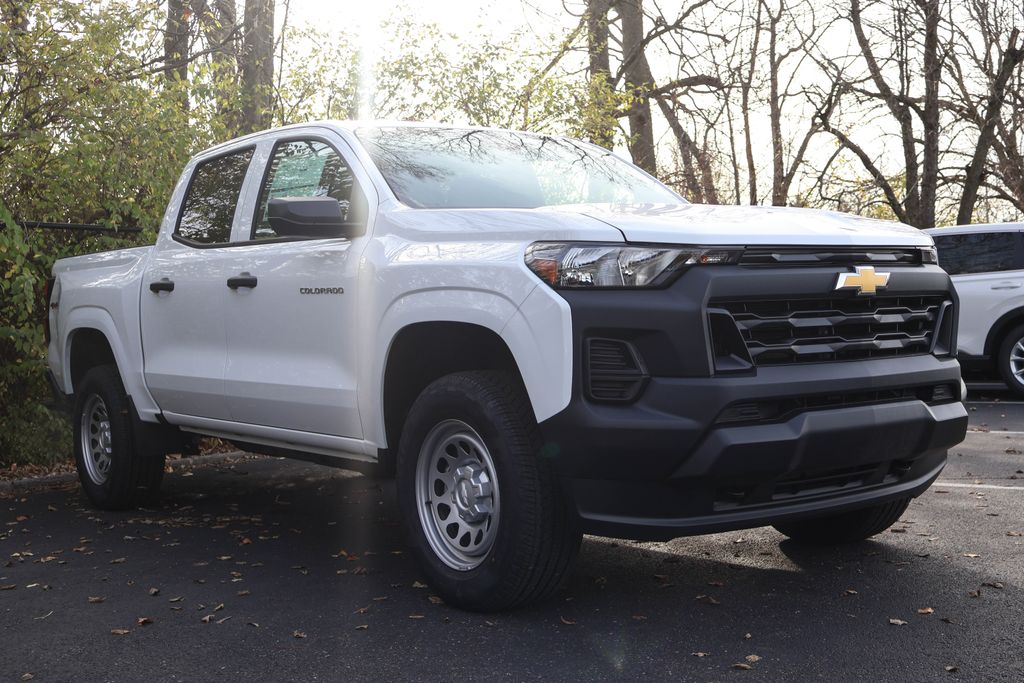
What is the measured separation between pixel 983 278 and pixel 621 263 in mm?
9605

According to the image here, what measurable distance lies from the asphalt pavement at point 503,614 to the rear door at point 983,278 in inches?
238

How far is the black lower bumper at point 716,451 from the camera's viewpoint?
380cm

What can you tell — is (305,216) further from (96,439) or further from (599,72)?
(599,72)

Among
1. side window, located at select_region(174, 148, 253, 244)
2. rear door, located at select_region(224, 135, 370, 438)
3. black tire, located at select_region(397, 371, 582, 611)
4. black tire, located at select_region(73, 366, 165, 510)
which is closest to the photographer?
black tire, located at select_region(397, 371, 582, 611)

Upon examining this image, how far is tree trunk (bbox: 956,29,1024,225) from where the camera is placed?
17422 millimetres

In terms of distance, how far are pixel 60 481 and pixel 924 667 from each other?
647 cm

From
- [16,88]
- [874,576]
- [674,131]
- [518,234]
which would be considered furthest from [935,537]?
[674,131]

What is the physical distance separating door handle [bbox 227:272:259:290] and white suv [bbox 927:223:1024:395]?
346 inches

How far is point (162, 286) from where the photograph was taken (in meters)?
6.31

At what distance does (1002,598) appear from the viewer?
449 cm

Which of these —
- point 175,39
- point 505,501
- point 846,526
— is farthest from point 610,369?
point 175,39

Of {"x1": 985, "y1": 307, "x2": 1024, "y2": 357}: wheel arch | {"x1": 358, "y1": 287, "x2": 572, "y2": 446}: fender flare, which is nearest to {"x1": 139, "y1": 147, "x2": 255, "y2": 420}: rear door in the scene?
{"x1": 358, "y1": 287, "x2": 572, "y2": 446}: fender flare

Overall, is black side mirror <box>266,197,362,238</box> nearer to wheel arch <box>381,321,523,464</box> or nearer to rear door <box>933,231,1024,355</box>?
wheel arch <box>381,321,523,464</box>

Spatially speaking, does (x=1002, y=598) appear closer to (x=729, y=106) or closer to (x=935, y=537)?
(x=935, y=537)
